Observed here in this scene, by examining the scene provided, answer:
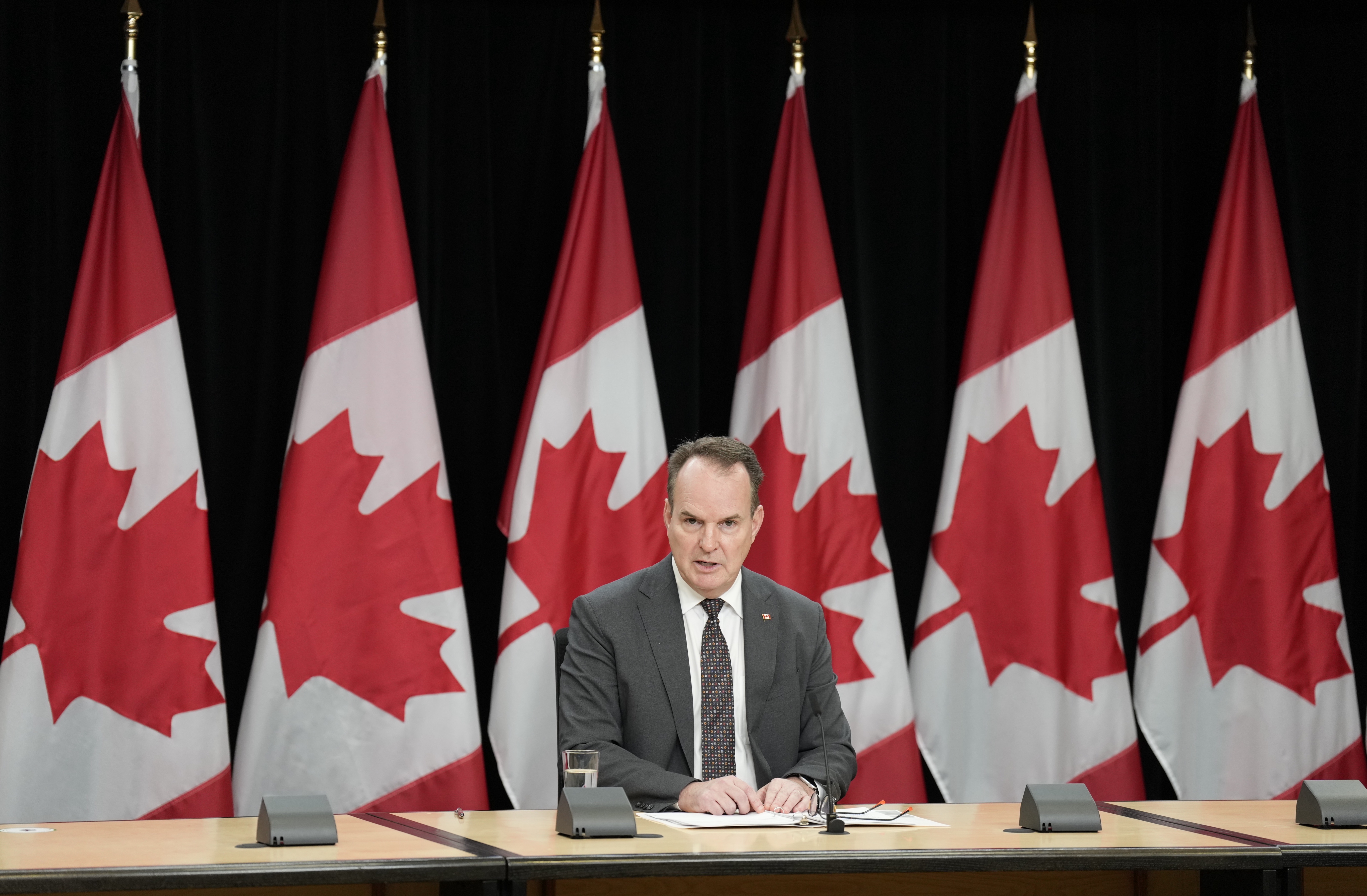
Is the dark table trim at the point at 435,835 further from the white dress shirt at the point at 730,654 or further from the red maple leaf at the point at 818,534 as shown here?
the red maple leaf at the point at 818,534

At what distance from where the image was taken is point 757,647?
3.12 metres

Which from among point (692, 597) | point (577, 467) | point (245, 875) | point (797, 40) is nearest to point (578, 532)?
point (577, 467)

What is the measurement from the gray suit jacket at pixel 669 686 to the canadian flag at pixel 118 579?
152 cm

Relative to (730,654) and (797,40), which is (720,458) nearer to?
(730,654)

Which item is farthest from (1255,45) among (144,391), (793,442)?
(144,391)

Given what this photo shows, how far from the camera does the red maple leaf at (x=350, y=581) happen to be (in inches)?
163

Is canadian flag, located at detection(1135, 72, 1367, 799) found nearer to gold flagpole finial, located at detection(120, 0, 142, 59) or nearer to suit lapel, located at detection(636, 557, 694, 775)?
suit lapel, located at detection(636, 557, 694, 775)

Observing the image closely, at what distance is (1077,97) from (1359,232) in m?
1.10

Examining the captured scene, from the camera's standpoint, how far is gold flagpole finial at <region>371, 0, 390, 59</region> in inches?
174

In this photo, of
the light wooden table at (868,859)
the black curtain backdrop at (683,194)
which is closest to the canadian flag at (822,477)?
the black curtain backdrop at (683,194)

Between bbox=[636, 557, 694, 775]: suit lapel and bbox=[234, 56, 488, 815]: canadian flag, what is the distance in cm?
123

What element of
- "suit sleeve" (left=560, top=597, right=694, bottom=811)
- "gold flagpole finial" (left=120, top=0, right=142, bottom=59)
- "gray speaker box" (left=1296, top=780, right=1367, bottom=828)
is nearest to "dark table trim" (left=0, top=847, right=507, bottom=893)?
"suit sleeve" (left=560, top=597, right=694, bottom=811)

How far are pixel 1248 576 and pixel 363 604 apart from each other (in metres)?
2.81

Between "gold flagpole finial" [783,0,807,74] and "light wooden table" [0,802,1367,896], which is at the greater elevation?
"gold flagpole finial" [783,0,807,74]
